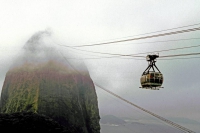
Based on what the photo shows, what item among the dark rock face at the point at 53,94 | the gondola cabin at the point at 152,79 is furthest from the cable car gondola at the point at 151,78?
the dark rock face at the point at 53,94

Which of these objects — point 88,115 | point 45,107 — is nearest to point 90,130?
point 88,115

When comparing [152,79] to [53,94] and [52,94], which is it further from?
[53,94]

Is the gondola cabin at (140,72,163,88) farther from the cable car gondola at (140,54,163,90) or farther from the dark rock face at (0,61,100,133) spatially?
the dark rock face at (0,61,100,133)

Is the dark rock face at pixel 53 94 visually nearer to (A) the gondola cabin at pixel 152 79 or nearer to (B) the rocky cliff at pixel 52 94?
(B) the rocky cliff at pixel 52 94

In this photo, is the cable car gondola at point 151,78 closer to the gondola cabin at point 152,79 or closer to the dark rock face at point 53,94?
the gondola cabin at point 152,79

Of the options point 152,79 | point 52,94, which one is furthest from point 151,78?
point 52,94

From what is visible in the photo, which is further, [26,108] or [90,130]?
[90,130]

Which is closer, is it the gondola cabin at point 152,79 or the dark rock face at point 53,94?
the gondola cabin at point 152,79

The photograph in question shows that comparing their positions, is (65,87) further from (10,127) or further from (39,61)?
(10,127)
